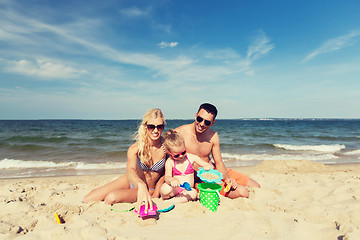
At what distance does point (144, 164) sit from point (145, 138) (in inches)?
19.5

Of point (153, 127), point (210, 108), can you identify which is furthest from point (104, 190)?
point (210, 108)

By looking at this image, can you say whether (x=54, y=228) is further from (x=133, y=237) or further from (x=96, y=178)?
(x=96, y=178)

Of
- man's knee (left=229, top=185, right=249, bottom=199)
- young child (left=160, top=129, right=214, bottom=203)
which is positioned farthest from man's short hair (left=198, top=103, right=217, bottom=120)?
man's knee (left=229, top=185, right=249, bottom=199)

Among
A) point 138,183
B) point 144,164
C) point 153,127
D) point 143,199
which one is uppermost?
point 153,127

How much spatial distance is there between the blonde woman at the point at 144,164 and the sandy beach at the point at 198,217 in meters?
0.21

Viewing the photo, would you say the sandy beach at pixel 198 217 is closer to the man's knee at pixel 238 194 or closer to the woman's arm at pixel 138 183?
the man's knee at pixel 238 194

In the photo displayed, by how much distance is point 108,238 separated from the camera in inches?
98.5

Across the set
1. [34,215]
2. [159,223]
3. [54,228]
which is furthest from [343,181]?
[34,215]

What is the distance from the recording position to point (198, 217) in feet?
10.1

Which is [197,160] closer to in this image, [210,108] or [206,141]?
[206,141]

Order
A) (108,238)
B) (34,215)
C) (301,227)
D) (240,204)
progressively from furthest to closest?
1. (240,204)
2. (34,215)
3. (301,227)
4. (108,238)

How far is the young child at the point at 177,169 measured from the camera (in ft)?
11.7

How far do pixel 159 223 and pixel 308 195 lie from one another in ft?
10.3

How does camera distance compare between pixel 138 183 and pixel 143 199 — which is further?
pixel 138 183
